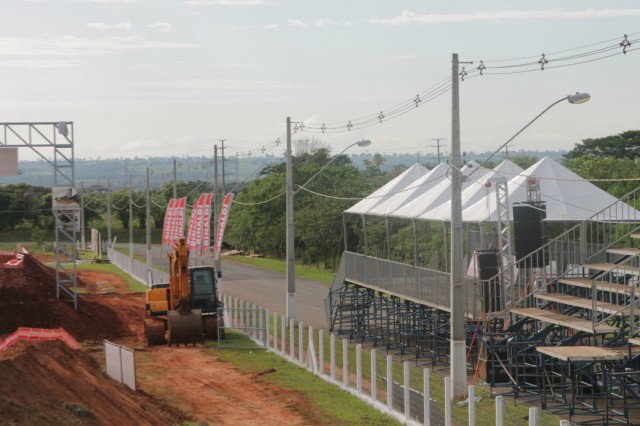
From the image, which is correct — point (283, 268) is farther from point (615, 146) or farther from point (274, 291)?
point (615, 146)

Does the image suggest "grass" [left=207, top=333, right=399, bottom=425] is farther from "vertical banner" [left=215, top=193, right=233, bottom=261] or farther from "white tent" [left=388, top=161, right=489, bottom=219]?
"vertical banner" [left=215, top=193, right=233, bottom=261]

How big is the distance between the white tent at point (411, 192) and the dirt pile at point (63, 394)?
57.5ft

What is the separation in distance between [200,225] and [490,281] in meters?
24.0

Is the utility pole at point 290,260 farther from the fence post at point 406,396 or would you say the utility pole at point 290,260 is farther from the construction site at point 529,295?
the fence post at point 406,396

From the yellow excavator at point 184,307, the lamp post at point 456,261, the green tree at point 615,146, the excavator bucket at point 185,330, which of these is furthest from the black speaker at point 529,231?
the green tree at point 615,146

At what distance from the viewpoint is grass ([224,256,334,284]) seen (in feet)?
222

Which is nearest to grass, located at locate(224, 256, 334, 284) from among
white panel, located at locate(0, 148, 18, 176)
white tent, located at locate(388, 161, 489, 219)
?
white tent, located at locate(388, 161, 489, 219)

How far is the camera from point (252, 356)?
31.8 meters

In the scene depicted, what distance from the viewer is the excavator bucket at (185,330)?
34.8 metres

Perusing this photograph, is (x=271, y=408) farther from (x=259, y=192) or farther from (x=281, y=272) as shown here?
(x=259, y=192)

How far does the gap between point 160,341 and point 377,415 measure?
14.9 metres

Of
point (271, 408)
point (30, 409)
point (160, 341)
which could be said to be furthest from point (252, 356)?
point (30, 409)

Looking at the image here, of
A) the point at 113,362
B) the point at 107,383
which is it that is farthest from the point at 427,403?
the point at 113,362

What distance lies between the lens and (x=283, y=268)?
77.7 metres
